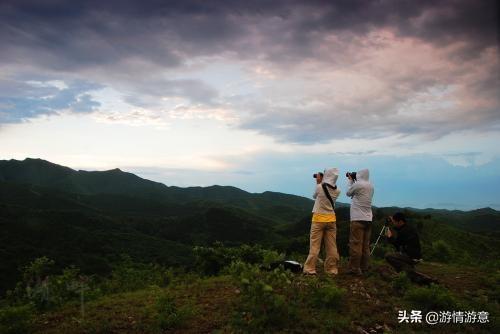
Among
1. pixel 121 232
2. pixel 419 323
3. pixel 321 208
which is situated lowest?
pixel 121 232

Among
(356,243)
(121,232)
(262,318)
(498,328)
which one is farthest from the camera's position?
(121,232)

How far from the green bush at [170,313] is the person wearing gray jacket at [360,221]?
14.9ft

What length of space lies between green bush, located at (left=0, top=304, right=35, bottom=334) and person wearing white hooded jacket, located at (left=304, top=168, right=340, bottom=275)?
6.50 meters

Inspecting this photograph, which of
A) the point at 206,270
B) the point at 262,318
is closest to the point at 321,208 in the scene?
the point at 262,318

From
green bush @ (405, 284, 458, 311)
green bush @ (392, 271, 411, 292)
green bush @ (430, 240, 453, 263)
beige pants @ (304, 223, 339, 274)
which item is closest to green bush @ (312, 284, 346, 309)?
green bush @ (405, 284, 458, 311)

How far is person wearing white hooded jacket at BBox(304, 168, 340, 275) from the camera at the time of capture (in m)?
10.8

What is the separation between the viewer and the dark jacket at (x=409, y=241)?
10.8 m

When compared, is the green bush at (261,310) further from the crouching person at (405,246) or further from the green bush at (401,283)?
the crouching person at (405,246)

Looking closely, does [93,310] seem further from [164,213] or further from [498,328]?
[164,213]

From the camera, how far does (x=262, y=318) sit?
24.7 feet

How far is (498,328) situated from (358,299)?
2705mm

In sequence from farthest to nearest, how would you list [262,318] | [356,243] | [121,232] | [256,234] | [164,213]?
[164,213], [256,234], [121,232], [356,243], [262,318]

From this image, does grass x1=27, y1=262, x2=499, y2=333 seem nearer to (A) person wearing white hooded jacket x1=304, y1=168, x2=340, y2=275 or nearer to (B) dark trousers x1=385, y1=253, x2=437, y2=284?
(B) dark trousers x1=385, y1=253, x2=437, y2=284

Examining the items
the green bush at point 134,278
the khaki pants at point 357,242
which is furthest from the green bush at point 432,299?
the green bush at point 134,278
